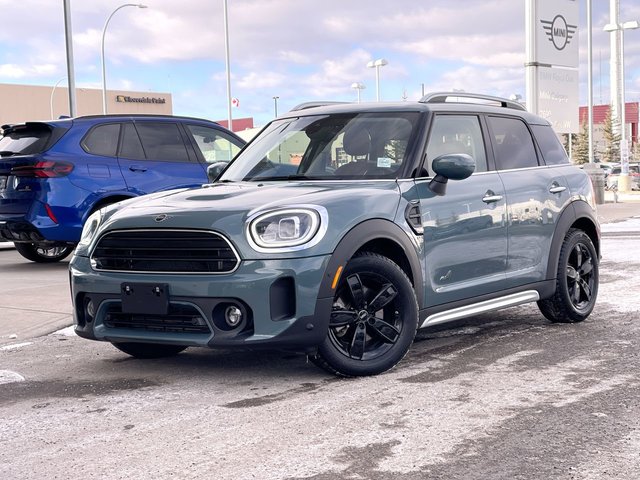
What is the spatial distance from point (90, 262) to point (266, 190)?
110 cm

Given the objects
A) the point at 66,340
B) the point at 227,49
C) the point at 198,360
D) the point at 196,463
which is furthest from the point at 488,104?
the point at 227,49

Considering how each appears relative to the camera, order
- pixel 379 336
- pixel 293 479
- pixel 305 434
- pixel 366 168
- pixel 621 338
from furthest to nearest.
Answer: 1. pixel 621 338
2. pixel 366 168
3. pixel 379 336
4. pixel 305 434
5. pixel 293 479

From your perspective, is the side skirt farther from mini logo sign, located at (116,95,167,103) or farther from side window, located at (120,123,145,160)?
mini logo sign, located at (116,95,167,103)

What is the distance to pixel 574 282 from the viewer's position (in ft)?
23.8

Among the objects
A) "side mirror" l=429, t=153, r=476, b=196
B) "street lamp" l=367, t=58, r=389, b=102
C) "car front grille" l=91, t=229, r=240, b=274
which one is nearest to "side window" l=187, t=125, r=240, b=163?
"side mirror" l=429, t=153, r=476, b=196

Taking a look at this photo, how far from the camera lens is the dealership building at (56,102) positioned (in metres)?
77.4

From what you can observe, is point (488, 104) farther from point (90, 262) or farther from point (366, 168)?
point (90, 262)

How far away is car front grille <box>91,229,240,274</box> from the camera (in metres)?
4.96

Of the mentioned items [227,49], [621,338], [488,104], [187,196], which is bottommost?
[621,338]

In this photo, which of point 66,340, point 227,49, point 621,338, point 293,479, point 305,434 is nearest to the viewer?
point 293,479

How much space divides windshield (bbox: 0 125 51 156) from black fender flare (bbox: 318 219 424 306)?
6.90m

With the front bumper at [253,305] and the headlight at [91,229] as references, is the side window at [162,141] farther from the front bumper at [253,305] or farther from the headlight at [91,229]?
the front bumper at [253,305]

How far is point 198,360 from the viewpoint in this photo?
602 centimetres

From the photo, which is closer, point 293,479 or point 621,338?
point 293,479
